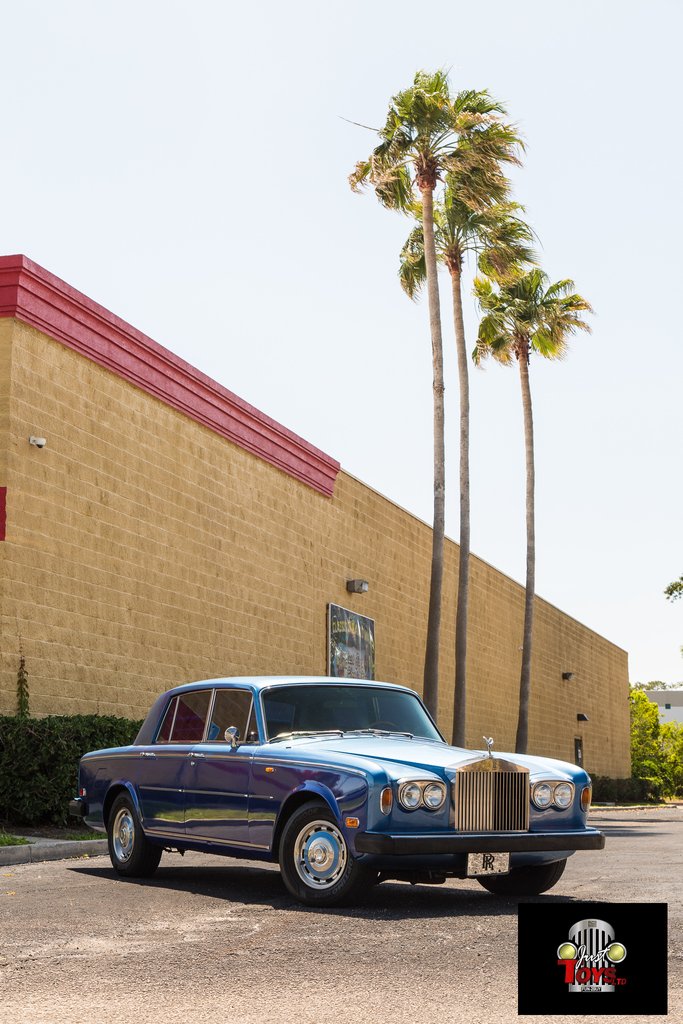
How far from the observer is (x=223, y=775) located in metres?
10.1

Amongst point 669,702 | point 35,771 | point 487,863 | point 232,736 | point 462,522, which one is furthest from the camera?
point 669,702

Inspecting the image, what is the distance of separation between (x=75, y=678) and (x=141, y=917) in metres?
9.51

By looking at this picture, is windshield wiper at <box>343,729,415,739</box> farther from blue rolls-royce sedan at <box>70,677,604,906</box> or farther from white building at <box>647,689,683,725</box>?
white building at <box>647,689,683,725</box>

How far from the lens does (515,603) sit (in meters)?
43.2

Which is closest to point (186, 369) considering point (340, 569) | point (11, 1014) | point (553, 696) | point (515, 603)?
point (340, 569)

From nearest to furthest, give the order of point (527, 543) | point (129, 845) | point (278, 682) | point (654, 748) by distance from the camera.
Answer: point (278, 682) < point (129, 845) < point (527, 543) < point (654, 748)

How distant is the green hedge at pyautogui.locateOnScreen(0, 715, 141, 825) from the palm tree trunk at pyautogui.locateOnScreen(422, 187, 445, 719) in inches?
500

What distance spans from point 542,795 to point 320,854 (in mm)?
1646

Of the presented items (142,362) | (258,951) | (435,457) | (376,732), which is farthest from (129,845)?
(435,457)

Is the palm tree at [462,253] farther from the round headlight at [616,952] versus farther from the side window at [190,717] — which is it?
the round headlight at [616,952]

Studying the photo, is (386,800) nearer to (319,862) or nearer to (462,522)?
(319,862)

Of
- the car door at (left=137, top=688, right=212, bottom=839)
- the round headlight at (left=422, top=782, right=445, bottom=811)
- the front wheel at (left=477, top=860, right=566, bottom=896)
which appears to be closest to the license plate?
the round headlight at (left=422, top=782, right=445, bottom=811)

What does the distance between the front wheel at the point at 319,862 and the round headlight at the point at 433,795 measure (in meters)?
0.58

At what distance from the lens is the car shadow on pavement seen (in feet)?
29.2
